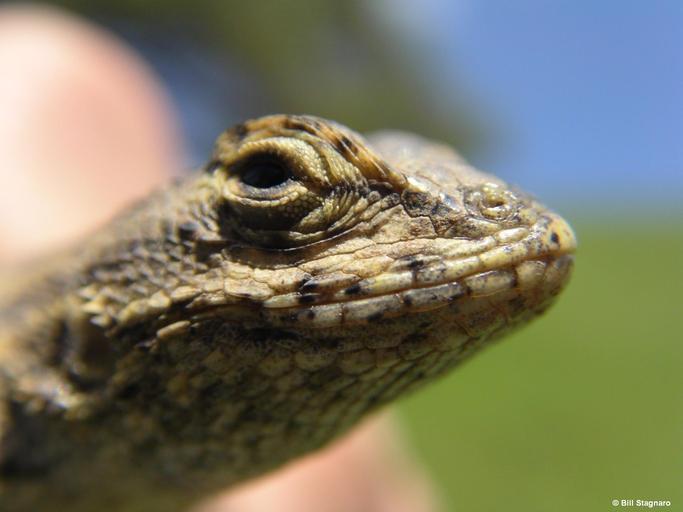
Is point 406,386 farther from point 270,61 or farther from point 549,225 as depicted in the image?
point 270,61

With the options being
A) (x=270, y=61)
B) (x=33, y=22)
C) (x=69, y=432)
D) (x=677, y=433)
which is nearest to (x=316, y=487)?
(x=69, y=432)

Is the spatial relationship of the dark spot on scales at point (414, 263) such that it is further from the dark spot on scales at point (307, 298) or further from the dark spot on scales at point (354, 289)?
the dark spot on scales at point (307, 298)

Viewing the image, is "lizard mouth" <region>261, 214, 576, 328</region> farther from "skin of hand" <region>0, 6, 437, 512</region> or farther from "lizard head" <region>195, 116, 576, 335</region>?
"skin of hand" <region>0, 6, 437, 512</region>

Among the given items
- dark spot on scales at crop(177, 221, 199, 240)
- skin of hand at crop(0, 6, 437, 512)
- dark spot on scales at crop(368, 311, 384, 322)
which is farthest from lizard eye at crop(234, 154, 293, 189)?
skin of hand at crop(0, 6, 437, 512)

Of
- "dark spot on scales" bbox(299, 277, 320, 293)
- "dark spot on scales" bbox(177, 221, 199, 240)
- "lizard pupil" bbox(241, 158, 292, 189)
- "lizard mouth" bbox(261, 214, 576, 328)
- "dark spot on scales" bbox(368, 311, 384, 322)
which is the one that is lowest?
"dark spot on scales" bbox(368, 311, 384, 322)

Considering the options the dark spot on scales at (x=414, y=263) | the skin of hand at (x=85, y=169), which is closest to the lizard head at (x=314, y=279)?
the dark spot on scales at (x=414, y=263)
